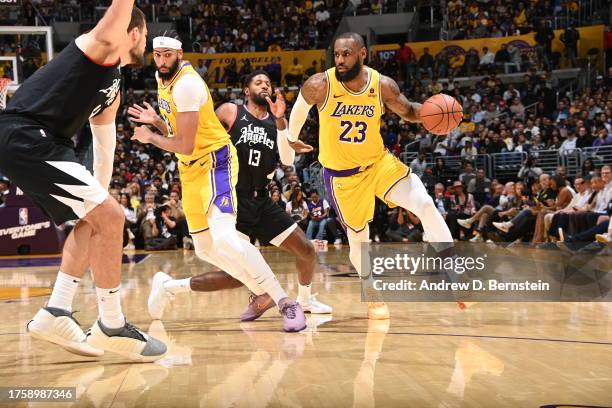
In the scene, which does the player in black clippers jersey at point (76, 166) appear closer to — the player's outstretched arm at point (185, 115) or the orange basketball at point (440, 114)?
the player's outstretched arm at point (185, 115)

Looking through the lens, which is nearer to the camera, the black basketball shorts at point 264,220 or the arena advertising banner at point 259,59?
the black basketball shorts at point 264,220

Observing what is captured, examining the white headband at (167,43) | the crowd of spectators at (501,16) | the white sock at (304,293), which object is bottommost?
the white sock at (304,293)

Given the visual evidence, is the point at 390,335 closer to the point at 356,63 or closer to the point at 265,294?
the point at 265,294

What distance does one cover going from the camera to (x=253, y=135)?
263 inches

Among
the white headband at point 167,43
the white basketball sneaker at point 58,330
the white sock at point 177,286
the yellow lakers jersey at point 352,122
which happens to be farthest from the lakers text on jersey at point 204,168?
the white basketball sneaker at point 58,330

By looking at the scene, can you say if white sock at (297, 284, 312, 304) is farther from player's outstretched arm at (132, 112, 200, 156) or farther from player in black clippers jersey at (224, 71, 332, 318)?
player's outstretched arm at (132, 112, 200, 156)

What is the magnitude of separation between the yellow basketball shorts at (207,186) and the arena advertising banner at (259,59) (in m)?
20.2

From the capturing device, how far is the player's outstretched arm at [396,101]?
6547 mm

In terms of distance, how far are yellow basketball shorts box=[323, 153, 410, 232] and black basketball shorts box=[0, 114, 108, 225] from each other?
2893 millimetres

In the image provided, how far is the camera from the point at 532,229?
13.7 metres

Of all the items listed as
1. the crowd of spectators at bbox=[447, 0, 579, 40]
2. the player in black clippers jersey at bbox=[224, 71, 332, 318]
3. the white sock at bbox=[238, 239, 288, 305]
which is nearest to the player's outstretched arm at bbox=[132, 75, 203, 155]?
the white sock at bbox=[238, 239, 288, 305]

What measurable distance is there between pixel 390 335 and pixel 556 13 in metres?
21.2

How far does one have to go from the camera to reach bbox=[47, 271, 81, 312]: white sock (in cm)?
441

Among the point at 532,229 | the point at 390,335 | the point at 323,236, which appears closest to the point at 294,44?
the point at 323,236
